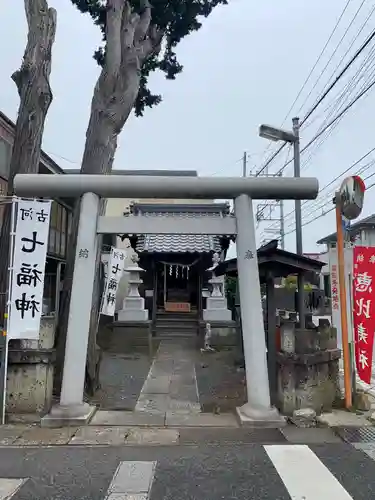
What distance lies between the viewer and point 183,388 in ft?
30.8

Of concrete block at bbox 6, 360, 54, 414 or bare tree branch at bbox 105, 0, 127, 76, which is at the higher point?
bare tree branch at bbox 105, 0, 127, 76

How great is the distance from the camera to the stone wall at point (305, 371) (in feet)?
22.9

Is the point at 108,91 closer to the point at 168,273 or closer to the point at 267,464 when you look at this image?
the point at 267,464

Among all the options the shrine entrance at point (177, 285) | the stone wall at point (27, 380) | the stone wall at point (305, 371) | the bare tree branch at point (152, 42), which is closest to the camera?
the stone wall at point (27, 380)

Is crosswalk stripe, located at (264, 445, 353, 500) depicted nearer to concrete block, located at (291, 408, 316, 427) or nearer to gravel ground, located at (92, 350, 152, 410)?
concrete block, located at (291, 408, 316, 427)

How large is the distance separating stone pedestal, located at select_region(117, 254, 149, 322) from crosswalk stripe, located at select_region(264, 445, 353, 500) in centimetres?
1211

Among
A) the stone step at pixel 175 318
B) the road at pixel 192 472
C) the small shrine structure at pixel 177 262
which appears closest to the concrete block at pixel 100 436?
the road at pixel 192 472

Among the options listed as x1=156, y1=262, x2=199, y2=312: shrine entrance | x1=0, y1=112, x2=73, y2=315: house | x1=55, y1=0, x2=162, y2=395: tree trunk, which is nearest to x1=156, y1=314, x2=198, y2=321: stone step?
x1=156, y1=262, x2=199, y2=312: shrine entrance

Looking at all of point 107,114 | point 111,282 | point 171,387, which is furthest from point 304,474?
point 107,114

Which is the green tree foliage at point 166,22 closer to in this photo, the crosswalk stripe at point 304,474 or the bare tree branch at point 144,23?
the bare tree branch at point 144,23

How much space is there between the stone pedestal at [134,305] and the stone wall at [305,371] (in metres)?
10.5

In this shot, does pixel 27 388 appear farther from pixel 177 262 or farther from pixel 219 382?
pixel 177 262

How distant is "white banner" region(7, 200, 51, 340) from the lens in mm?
6734

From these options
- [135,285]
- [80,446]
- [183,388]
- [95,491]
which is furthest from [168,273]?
[95,491]
